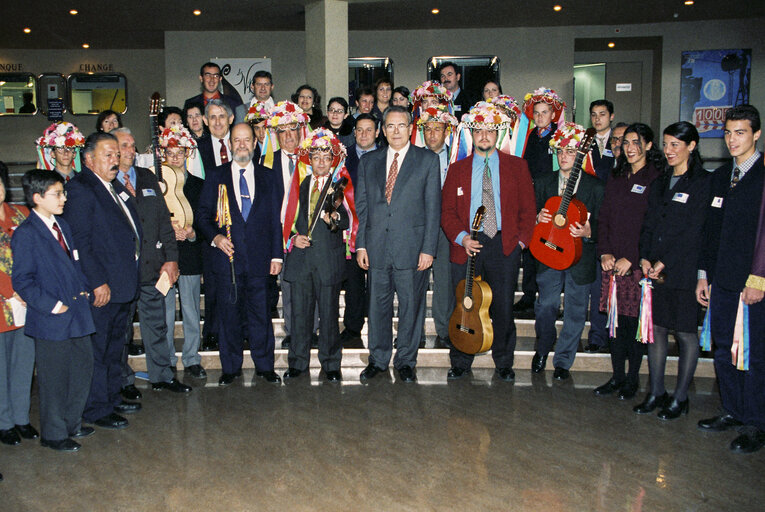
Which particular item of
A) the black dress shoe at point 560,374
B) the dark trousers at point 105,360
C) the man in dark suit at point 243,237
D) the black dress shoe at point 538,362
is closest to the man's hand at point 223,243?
the man in dark suit at point 243,237

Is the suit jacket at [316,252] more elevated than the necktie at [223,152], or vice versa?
the necktie at [223,152]

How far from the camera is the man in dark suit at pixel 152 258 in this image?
15.3ft

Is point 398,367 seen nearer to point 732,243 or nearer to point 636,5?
point 732,243

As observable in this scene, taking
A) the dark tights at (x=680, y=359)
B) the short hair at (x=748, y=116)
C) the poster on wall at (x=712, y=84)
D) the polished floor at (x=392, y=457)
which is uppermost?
the poster on wall at (x=712, y=84)

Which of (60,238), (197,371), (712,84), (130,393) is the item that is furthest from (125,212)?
(712,84)

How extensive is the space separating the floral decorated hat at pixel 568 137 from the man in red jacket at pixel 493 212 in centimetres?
29

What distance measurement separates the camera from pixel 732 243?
13.0 feet

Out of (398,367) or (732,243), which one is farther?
(398,367)

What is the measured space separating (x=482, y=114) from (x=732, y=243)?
1848 mm

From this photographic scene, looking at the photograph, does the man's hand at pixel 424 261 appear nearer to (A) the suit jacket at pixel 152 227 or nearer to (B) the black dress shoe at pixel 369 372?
(B) the black dress shoe at pixel 369 372

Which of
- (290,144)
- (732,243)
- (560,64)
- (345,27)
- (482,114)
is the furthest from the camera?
(560,64)

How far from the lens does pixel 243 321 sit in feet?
16.9

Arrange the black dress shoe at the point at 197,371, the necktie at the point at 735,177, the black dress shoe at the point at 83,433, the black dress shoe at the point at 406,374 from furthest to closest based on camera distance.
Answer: the black dress shoe at the point at 197,371 → the black dress shoe at the point at 406,374 → the black dress shoe at the point at 83,433 → the necktie at the point at 735,177

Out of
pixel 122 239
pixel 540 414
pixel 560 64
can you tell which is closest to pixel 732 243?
pixel 540 414
